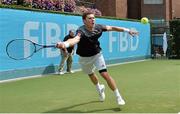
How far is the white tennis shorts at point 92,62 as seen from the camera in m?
8.98

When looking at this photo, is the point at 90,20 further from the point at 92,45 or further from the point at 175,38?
the point at 175,38

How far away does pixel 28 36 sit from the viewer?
613 inches

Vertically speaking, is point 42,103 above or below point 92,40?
below

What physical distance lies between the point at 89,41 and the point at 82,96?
2.18 m

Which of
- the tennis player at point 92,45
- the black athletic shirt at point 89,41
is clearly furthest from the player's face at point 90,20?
the black athletic shirt at point 89,41

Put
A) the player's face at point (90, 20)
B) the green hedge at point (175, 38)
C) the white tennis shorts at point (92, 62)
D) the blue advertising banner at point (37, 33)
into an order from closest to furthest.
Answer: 1. the player's face at point (90, 20)
2. the white tennis shorts at point (92, 62)
3. the blue advertising banner at point (37, 33)
4. the green hedge at point (175, 38)

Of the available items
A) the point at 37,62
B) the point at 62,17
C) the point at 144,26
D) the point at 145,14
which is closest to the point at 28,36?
the point at 37,62

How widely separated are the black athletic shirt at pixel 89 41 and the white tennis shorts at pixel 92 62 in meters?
0.10

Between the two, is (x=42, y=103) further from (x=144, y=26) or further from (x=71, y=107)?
(x=144, y=26)

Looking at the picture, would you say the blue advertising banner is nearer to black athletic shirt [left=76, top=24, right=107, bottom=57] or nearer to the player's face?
black athletic shirt [left=76, top=24, right=107, bottom=57]

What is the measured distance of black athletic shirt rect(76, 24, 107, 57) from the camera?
346 inches

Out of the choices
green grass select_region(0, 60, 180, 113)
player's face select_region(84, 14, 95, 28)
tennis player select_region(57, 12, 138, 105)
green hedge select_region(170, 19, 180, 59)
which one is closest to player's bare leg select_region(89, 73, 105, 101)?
green grass select_region(0, 60, 180, 113)

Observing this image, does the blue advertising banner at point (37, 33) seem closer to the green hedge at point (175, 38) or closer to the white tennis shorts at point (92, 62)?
the white tennis shorts at point (92, 62)

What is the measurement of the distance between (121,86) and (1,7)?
4466mm
